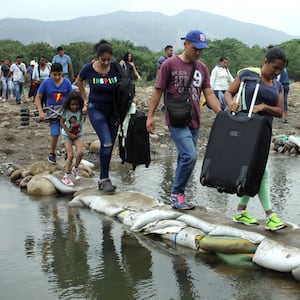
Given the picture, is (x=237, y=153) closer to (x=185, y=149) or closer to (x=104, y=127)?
(x=185, y=149)

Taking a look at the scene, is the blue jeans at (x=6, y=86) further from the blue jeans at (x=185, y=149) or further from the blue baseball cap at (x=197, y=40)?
the blue baseball cap at (x=197, y=40)

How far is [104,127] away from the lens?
6.39 metres

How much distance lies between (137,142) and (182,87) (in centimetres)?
108

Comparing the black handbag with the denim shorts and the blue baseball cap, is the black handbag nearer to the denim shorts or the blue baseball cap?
the blue baseball cap

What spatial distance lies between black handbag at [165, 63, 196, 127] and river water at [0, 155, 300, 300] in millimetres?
A: 1113

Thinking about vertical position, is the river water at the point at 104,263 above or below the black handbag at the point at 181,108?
below

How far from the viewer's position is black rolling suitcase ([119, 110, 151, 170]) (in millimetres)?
6094

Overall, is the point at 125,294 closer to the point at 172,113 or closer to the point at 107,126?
the point at 172,113

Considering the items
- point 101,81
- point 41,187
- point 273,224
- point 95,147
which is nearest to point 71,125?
point 41,187

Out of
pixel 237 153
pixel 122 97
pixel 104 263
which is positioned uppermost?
pixel 122 97

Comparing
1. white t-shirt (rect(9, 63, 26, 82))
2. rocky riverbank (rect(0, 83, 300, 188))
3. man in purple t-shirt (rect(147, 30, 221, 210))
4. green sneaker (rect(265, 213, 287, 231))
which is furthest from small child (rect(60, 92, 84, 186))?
white t-shirt (rect(9, 63, 26, 82))

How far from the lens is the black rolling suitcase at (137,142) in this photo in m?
6.09

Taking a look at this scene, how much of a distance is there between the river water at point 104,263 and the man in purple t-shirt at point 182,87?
78 centimetres

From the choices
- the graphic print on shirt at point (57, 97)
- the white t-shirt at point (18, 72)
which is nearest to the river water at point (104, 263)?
the graphic print on shirt at point (57, 97)
